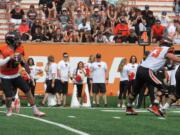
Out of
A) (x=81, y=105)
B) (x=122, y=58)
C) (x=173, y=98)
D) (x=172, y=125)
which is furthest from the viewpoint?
(x=122, y=58)

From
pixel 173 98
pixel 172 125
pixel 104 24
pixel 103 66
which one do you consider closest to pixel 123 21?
pixel 104 24

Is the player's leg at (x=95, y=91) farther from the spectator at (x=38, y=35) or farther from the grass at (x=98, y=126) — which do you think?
the grass at (x=98, y=126)

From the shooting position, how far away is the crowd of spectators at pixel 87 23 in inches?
1205

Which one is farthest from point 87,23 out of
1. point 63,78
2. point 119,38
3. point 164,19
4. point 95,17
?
point 63,78

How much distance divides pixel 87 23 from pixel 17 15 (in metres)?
2.86

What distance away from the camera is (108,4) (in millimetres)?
34031

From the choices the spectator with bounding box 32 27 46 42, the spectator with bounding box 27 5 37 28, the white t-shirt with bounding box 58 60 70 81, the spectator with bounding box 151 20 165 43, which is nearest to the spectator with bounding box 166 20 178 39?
the spectator with bounding box 151 20 165 43

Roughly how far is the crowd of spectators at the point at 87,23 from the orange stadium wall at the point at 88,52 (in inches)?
16.5

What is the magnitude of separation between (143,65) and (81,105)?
898 centimetres

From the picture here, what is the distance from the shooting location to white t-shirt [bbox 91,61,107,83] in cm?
2747

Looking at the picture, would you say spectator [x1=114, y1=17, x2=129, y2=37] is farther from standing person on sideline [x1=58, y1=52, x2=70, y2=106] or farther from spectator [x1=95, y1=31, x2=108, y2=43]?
standing person on sideline [x1=58, y1=52, x2=70, y2=106]

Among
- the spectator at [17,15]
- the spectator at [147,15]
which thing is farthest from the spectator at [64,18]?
the spectator at [147,15]

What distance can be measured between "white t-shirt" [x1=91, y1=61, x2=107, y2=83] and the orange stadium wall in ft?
8.20

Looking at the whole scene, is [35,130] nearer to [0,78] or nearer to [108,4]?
→ [0,78]
